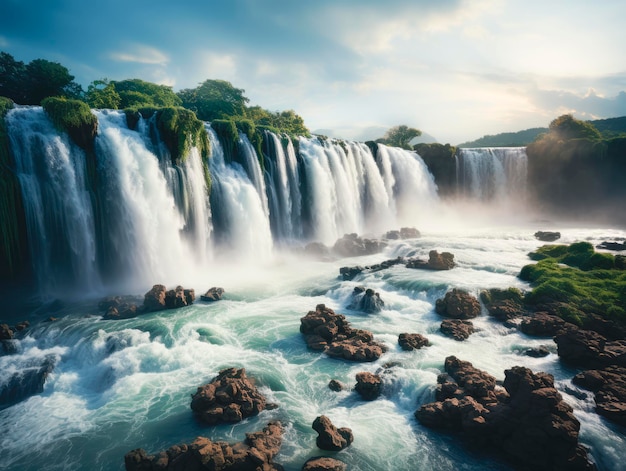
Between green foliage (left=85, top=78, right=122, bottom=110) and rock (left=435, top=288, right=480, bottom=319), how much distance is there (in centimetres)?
3031

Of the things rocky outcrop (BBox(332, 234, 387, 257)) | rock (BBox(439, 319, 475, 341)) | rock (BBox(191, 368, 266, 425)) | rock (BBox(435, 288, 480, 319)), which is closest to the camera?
rock (BBox(191, 368, 266, 425))

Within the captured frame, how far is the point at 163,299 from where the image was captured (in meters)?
14.9

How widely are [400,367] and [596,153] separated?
46433mm

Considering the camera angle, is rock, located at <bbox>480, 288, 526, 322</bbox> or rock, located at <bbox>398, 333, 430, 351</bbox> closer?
rock, located at <bbox>398, 333, 430, 351</bbox>

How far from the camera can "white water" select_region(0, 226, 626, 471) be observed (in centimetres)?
733

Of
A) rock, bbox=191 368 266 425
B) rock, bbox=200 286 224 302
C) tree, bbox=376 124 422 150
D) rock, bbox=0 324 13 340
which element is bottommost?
rock, bbox=191 368 266 425

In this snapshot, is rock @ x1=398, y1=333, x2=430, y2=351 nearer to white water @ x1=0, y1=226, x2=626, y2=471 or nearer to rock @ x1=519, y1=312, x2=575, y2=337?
white water @ x1=0, y1=226, x2=626, y2=471

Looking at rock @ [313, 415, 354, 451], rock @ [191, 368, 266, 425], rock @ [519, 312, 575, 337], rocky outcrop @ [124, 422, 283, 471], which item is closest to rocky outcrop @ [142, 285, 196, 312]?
rock @ [191, 368, 266, 425]

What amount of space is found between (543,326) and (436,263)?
7.35 metres

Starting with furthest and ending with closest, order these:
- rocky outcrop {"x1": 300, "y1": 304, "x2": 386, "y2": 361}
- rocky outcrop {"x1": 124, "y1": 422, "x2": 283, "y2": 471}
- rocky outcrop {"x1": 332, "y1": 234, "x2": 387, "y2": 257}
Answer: rocky outcrop {"x1": 332, "y1": 234, "x2": 387, "y2": 257} → rocky outcrop {"x1": 300, "y1": 304, "x2": 386, "y2": 361} → rocky outcrop {"x1": 124, "y1": 422, "x2": 283, "y2": 471}

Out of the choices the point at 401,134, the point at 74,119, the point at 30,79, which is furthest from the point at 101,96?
the point at 401,134

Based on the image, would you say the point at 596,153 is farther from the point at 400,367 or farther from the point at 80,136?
the point at 80,136

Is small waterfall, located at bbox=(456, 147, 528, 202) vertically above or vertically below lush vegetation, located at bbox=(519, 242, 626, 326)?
above

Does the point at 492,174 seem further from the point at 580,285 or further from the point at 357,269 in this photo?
the point at 357,269
